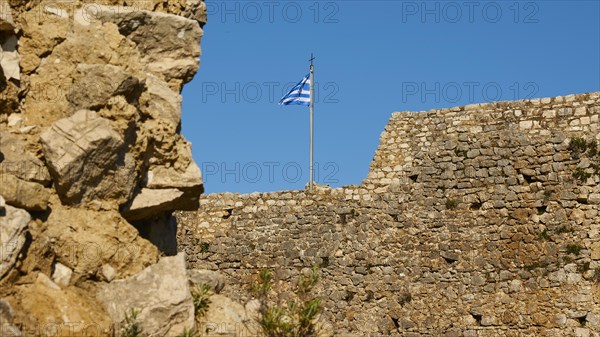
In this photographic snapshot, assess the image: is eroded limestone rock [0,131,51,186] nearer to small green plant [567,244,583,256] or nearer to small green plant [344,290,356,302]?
small green plant [567,244,583,256]

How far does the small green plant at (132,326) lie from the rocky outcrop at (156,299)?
4 cm

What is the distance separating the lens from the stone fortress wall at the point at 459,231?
19922 millimetres

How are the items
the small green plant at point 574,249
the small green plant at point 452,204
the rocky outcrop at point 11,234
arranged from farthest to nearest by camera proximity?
the small green plant at point 452,204
the small green plant at point 574,249
the rocky outcrop at point 11,234

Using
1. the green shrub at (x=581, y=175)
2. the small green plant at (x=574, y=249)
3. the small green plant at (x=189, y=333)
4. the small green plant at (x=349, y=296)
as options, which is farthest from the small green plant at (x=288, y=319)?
the small green plant at (x=349, y=296)

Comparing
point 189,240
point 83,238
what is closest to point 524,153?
point 189,240

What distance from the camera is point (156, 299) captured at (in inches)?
328

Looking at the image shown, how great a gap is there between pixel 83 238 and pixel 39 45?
1.61 m

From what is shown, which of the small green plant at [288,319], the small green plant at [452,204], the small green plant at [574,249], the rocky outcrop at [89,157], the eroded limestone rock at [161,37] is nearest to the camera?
the rocky outcrop at [89,157]

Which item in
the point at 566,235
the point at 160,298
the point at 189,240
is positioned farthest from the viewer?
the point at 189,240

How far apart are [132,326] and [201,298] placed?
0.77m

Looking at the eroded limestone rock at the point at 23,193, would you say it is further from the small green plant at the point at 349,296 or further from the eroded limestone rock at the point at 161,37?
the small green plant at the point at 349,296

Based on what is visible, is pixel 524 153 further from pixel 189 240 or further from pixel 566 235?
pixel 189 240

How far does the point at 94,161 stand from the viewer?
8.47 m

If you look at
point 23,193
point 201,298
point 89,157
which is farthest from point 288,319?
point 23,193
